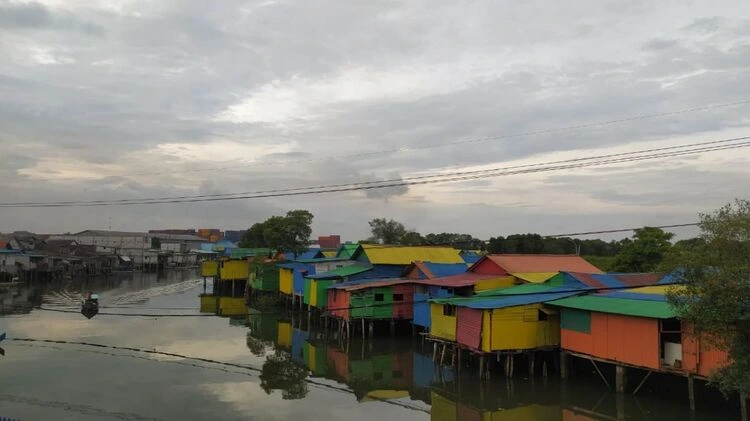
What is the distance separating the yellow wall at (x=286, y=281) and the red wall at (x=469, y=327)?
23.5m

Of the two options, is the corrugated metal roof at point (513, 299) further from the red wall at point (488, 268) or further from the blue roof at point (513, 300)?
the red wall at point (488, 268)

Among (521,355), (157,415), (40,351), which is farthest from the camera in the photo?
(40,351)

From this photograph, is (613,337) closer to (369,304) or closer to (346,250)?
(369,304)

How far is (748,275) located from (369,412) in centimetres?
1178

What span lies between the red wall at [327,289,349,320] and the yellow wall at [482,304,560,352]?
11.3 meters

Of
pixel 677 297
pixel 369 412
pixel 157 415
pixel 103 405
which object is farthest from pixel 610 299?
pixel 103 405

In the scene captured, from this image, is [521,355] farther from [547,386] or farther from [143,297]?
[143,297]

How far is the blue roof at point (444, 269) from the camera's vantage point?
3325 centimetres

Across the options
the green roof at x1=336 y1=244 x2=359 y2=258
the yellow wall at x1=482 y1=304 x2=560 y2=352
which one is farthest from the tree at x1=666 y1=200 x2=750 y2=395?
the green roof at x1=336 y1=244 x2=359 y2=258

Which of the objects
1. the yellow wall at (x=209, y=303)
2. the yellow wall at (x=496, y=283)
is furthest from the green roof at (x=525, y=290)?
the yellow wall at (x=209, y=303)

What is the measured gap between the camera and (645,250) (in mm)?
37344

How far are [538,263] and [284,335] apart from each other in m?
15.7

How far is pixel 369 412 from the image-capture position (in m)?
18.2

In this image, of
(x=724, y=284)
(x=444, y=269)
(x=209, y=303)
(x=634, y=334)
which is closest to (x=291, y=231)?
(x=209, y=303)
